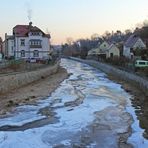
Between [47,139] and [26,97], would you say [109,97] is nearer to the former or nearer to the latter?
[26,97]

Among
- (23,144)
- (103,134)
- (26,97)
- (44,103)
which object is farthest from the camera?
(26,97)

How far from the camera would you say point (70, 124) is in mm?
23656

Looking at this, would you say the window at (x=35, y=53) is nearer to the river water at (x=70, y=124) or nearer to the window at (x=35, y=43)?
the window at (x=35, y=43)

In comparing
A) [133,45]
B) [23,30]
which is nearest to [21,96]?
[23,30]

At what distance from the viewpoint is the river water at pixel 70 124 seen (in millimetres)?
19322

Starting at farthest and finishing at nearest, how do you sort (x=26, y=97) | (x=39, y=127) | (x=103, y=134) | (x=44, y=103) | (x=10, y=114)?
(x=26, y=97) → (x=44, y=103) → (x=10, y=114) → (x=39, y=127) → (x=103, y=134)

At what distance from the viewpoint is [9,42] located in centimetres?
9069

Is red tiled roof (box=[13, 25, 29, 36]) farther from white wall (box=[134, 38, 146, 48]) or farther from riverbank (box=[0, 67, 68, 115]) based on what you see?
riverbank (box=[0, 67, 68, 115])

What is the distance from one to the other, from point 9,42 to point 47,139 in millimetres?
72614

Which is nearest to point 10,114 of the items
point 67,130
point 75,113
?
point 75,113

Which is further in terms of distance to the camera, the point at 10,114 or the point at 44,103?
the point at 44,103

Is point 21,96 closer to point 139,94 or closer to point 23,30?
point 139,94

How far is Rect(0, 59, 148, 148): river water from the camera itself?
19.3m

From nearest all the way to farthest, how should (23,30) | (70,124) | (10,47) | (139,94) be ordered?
(70,124) < (139,94) < (10,47) < (23,30)
